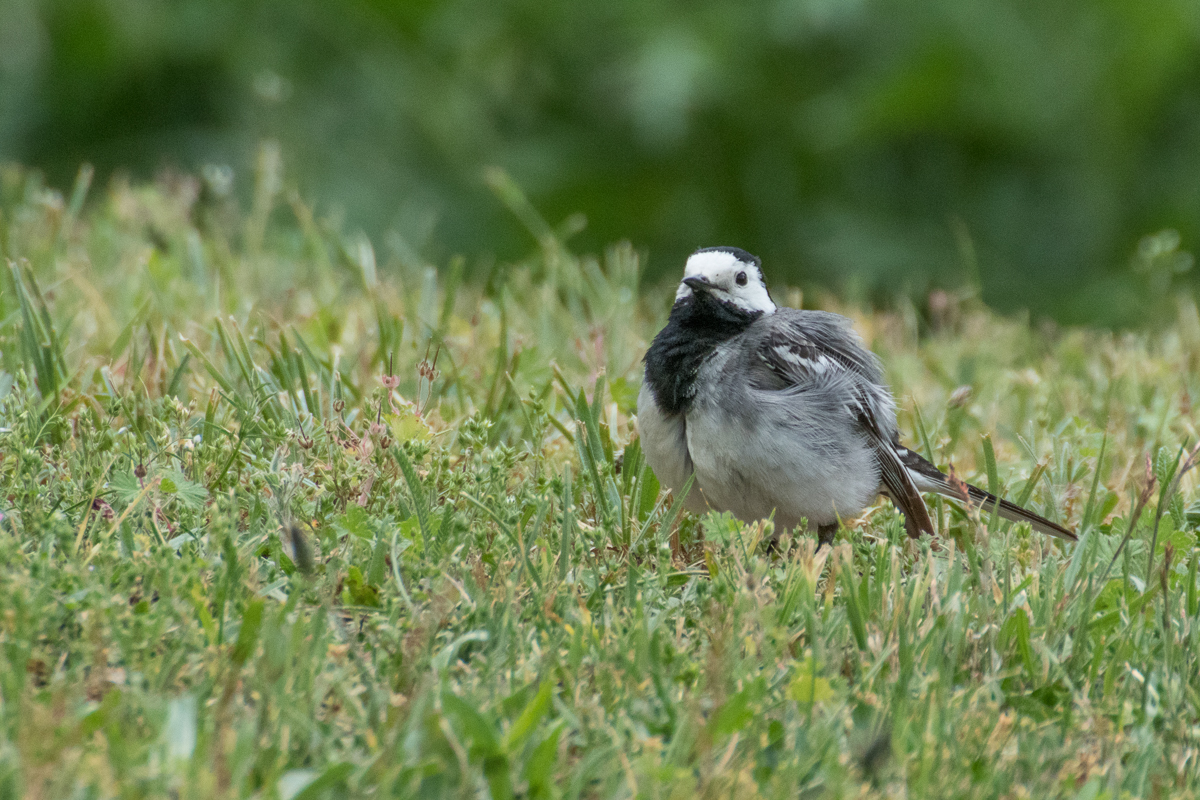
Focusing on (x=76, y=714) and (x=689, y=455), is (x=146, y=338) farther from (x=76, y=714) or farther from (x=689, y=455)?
(x=76, y=714)

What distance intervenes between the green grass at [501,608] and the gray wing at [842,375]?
168mm

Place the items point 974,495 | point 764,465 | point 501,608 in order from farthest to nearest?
1. point 974,495
2. point 764,465
3. point 501,608

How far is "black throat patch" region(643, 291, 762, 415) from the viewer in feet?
11.6

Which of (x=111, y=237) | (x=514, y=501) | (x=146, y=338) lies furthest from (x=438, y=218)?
(x=514, y=501)

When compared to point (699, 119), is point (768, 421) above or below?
below

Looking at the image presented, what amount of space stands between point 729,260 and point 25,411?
196 centimetres

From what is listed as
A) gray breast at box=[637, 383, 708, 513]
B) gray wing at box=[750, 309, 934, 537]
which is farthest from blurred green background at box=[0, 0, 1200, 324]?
gray breast at box=[637, 383, 708, 513]

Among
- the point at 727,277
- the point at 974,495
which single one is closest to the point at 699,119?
the point at 727,277

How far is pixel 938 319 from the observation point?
6.00 meters

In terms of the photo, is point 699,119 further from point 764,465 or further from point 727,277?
point 764,465

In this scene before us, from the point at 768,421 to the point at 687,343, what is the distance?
0.37m

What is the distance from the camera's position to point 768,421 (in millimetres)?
3457

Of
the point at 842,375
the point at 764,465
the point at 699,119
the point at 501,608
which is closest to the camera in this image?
the point at 501,608

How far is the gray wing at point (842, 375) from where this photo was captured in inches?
141
